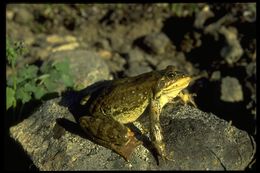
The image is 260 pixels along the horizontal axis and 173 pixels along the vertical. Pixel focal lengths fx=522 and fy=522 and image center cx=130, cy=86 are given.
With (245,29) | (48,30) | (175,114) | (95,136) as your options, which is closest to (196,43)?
(245,29)

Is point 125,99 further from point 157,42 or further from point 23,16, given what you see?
point 23,16

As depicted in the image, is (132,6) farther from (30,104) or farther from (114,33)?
(30,104)

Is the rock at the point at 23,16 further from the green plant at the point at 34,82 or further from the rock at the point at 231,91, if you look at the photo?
the rock at the point at 231,91

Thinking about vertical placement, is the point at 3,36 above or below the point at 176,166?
above

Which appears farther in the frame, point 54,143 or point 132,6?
point 132,6

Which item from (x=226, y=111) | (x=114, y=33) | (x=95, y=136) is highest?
(x=114, y=33)

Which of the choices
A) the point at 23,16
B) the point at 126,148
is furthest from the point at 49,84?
the point at 23,16

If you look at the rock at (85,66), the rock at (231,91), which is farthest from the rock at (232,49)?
the rock at (85,66)

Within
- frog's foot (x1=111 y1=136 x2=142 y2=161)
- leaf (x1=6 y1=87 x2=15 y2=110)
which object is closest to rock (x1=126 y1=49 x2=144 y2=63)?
leaf (x1=6 y1=87 x2=15 y2=110)
